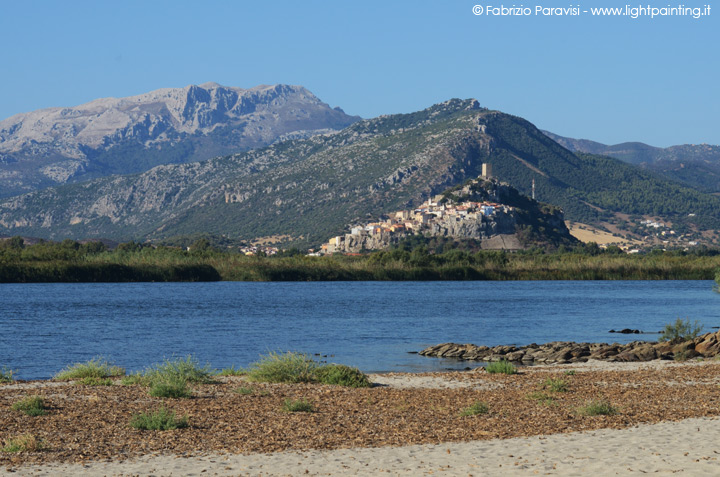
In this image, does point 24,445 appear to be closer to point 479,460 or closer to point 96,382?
point 479,460

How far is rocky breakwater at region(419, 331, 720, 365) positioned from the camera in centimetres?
3169

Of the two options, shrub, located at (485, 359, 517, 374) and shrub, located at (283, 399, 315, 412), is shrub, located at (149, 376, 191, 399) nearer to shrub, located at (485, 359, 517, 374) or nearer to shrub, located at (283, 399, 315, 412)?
shrub, located at (283, 399, 315, 412)

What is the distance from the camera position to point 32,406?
16.7 m

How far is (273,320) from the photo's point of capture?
2255 inches

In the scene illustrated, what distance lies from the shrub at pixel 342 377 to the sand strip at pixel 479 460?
25.7ft

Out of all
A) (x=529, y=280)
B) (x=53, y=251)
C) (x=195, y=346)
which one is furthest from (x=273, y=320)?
(x=529, y=280)

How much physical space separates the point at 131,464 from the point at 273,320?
44883 mm

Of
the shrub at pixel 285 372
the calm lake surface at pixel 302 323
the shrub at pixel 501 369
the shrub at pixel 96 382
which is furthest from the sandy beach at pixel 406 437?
the calm lake surface at pixel 302 323

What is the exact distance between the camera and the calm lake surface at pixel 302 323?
35.9 m

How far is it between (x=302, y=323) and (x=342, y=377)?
32959 millimetres

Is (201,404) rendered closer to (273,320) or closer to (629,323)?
(273,320)

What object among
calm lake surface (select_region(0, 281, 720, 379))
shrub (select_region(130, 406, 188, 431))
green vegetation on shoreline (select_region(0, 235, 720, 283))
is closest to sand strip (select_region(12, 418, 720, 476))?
shrub (select_region(130, 406, 188, 431))

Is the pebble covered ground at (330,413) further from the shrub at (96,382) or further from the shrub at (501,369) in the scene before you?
the shrub at (501,369)

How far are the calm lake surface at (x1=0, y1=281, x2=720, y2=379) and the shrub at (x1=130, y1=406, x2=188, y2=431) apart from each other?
13995 millimetres
